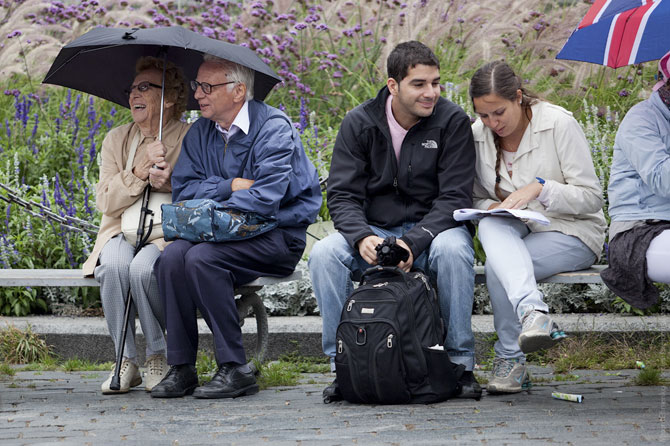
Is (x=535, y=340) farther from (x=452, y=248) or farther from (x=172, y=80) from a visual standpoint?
(x=172, y=80)

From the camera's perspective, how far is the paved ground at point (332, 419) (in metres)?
4.09

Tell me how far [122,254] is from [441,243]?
1.68m

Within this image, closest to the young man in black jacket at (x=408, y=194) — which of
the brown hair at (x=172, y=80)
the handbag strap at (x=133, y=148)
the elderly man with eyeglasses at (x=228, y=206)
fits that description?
the elderly man with eyeglasses at (x=228, y=206)

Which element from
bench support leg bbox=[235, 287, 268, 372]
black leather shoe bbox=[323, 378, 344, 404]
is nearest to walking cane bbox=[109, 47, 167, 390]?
bench support leg bbox=[235, 287, 268, 372]

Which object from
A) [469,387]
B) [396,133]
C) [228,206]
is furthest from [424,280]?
[228,206]

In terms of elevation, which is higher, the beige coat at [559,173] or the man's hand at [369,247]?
the beige coat at [559,173]

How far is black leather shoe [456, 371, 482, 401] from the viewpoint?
4.81m

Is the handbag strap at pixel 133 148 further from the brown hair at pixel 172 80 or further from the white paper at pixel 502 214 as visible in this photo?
the white paper at pixel 502 214

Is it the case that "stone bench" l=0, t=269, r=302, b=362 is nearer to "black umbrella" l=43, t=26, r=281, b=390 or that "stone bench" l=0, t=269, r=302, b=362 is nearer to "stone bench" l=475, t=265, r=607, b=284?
"black umbrella" l=43, t=26, r=281, b=390

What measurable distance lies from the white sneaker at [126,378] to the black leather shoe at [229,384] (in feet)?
1.37

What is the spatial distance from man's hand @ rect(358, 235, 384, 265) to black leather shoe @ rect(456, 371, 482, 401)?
72 cm

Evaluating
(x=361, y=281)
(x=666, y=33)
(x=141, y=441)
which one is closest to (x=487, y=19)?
(x=666, y=33)

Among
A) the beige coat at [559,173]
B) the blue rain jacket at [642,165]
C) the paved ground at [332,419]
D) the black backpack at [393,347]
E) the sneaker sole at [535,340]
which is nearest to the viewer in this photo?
the paved ground at [332,419]

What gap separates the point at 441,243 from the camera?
16.1ft
